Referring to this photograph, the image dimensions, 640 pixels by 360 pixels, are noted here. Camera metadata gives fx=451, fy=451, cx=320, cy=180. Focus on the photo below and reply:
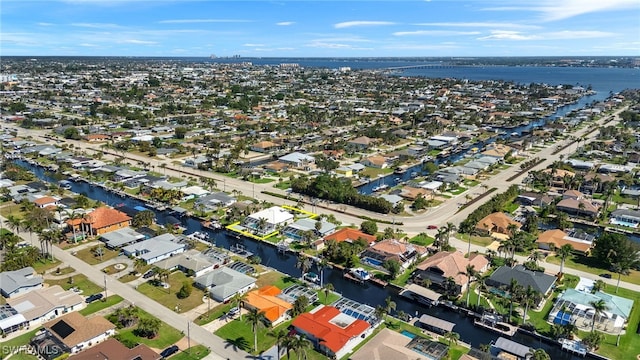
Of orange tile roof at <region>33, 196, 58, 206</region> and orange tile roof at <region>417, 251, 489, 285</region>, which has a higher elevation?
orange tile roof at <region>33, 196, 58, 206</region>

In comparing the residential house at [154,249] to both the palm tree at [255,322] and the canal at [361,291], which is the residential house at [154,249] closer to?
the canal at [361,291]

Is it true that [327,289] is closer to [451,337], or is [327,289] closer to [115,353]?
[451,337]

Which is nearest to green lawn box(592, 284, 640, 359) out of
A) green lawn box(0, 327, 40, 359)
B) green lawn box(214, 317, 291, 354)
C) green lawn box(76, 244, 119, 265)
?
green lawn box(214, 317, 291, 354)

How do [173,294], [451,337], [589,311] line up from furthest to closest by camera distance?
[173,294] → [589,311] → [451,337]

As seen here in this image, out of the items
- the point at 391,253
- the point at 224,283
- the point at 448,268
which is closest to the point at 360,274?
the point at 391,253

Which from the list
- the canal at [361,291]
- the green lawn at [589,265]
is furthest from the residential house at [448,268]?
the green lawn at [589,265]

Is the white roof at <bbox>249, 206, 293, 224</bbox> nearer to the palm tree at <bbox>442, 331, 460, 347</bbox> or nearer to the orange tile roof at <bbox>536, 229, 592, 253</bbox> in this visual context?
the palm tree at <bbox>442, 331, 460, 347</bbox>
